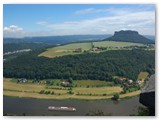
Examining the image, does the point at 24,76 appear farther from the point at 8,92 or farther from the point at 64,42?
the point at 64,42

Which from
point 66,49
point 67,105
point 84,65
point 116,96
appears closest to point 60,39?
point 66,49

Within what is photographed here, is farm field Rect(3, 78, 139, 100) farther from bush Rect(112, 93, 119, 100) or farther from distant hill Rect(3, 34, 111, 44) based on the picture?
distant hill Rect(3, 34, 111, 44)

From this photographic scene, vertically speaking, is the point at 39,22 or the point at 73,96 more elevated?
the point at 39,22

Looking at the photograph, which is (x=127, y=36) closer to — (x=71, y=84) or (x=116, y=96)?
(x=116, y=96)

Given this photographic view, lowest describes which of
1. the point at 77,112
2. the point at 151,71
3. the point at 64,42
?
the point at 77,112

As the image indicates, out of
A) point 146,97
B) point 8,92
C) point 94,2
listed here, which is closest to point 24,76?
point 8,92

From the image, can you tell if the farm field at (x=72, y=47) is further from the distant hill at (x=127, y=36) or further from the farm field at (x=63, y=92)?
the farm field at (x=63, y=92)
